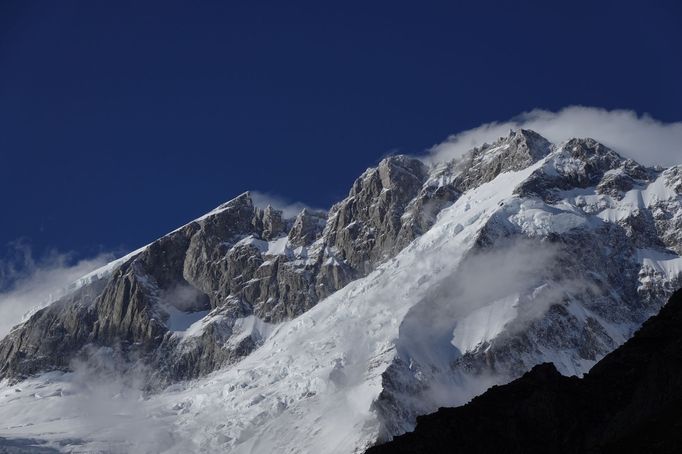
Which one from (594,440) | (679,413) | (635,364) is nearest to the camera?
(679,413)

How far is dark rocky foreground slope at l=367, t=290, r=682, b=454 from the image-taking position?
242 ft

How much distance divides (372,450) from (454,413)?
7.03 m

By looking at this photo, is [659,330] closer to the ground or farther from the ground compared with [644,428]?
farther from the ground

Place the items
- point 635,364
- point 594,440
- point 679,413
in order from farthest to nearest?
point 635,364
point 594,440
point 679,413

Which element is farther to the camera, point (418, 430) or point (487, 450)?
point (418, 430)

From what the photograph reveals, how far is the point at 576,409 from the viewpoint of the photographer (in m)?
79.2

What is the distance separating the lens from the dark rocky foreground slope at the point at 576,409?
242 feet

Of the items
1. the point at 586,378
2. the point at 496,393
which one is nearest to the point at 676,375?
Result: the point at 586,378

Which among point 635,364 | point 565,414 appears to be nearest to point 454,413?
point 565,414

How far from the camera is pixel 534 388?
82.8m

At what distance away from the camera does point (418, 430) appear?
3273 inches

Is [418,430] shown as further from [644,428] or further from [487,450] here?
[644,428]

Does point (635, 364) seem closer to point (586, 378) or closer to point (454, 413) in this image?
point (586, 378)

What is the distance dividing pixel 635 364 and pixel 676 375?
706 cm
